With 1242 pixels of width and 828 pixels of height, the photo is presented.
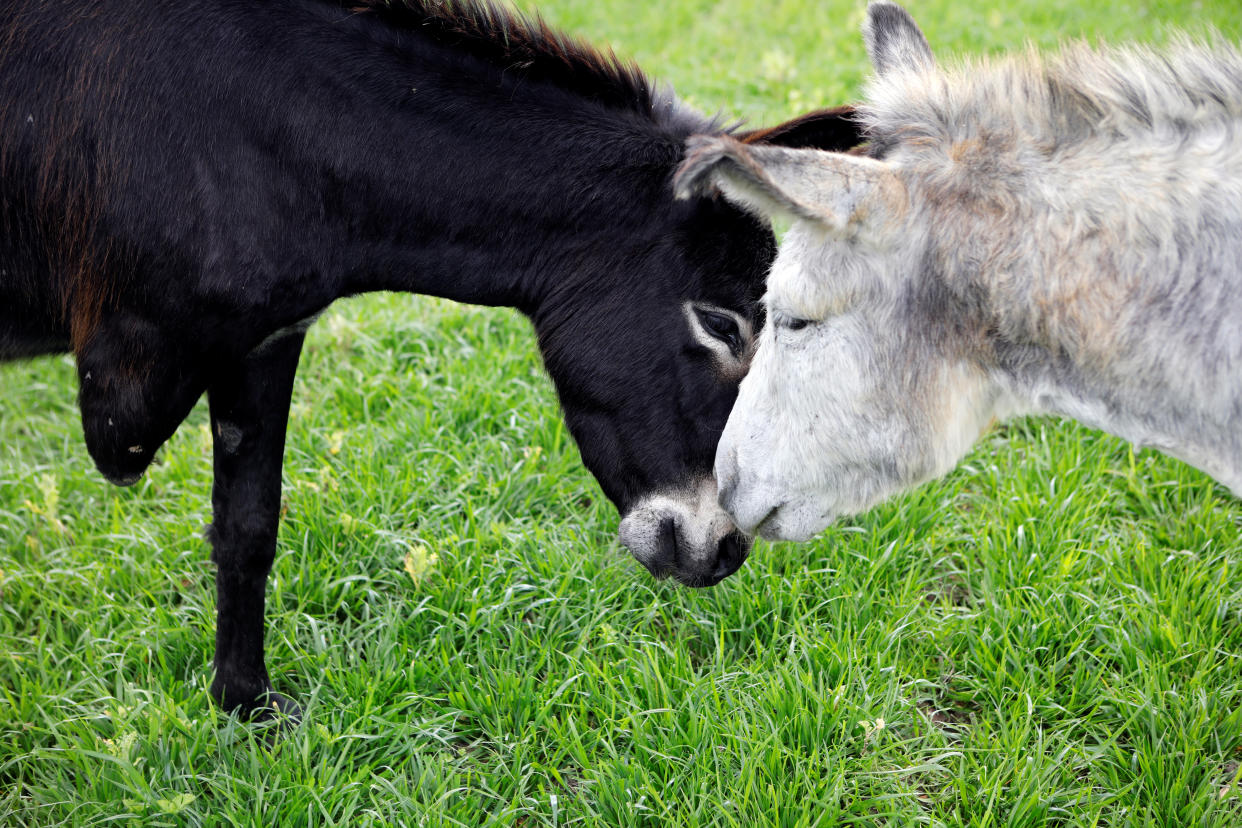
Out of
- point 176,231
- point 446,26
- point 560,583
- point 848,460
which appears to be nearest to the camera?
point 848,460

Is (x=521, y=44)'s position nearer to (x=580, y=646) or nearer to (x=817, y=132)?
(x=817, y=132)

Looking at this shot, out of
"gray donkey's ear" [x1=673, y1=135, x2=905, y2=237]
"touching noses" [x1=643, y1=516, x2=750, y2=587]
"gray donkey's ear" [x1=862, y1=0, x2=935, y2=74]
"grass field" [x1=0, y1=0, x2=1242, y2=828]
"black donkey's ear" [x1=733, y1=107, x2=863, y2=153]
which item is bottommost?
"grass field" [x1=0, y1=0, x2=1242, y2=828]

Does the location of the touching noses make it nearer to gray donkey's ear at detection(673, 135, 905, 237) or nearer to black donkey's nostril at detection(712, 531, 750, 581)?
black donkey's nostril at detection(712, 531, 750, 581)

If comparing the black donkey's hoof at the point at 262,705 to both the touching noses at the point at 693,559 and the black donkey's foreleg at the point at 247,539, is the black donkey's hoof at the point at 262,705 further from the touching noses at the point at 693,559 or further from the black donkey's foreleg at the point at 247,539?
the touching noses at the point at 693,559

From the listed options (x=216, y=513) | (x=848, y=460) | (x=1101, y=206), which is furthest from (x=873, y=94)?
(x=216, y=513)

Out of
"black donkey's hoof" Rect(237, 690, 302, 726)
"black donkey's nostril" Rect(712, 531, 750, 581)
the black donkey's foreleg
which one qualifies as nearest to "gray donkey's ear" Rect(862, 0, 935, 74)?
"black donkey's nostril" Rect(712, 531, 750, 581)

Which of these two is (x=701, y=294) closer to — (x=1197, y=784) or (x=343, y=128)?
(x=343, y=128)

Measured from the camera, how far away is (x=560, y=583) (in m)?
3.52

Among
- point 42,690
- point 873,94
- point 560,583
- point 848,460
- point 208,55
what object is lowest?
point 42,690

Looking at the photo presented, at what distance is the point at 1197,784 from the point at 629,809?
63.1 inches

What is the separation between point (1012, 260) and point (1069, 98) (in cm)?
40

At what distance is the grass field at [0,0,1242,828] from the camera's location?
9.04ft

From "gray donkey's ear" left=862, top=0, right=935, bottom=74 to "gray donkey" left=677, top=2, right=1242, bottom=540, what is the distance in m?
0.21

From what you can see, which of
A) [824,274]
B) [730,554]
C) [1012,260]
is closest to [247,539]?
[730,554]
